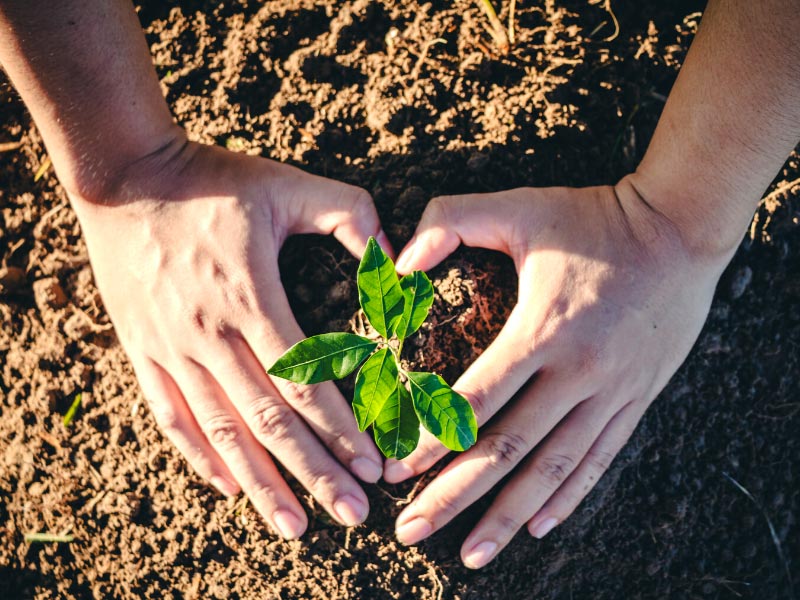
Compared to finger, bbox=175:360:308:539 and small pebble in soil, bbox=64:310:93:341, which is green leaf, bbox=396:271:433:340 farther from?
small pebble in soil, bbox=64:310:93:341

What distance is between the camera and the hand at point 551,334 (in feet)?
5.25

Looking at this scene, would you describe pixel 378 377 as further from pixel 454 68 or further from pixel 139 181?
pixel 454 68

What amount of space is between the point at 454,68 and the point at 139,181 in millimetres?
1030

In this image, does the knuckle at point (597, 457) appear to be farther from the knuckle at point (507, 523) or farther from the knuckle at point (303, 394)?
the knuckle at point (303, 394)

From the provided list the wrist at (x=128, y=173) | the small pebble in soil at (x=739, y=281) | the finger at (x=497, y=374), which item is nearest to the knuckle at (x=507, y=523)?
the finger at (x=497, y=374)

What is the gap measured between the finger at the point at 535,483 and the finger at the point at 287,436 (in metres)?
0.34

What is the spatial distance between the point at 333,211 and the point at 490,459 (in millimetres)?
815

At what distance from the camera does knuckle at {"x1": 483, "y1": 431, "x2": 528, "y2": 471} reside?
63.7 inches

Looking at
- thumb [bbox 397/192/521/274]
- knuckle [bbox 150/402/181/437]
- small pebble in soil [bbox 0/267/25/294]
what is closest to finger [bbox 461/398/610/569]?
thumb [bbox 397/192/521/274]

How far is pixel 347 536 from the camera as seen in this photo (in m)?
1.73

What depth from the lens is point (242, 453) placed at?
1.70 m

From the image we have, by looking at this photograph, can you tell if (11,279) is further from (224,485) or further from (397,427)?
(397,427)

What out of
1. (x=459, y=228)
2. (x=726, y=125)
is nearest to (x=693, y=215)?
(x=726, y=125)

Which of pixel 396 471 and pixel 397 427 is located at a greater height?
pixel 397 427
